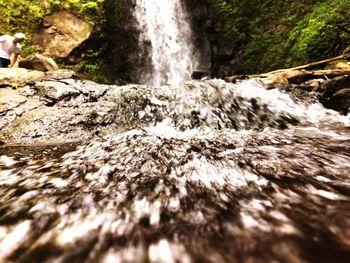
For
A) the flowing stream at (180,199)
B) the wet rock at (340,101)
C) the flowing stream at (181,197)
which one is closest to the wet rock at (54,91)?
the flowing stream at (181,197)

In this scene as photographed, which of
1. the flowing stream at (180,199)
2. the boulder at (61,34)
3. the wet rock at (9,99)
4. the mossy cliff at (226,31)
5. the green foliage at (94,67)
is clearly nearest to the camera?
the flowing stream at (180,199)

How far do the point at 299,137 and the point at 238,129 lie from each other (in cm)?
114

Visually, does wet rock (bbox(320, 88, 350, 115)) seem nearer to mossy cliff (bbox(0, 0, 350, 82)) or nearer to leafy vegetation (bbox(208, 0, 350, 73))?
leafy vegetation (bbox(208, 0, 350, 73))

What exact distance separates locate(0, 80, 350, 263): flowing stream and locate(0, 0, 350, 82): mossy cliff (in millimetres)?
5259

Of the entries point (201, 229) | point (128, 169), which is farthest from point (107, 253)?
point (128, 169)

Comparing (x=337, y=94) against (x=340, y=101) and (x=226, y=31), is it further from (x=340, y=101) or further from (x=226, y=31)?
(x=226, y=31)

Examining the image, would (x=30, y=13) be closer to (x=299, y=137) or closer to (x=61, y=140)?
(x=61, y=140)

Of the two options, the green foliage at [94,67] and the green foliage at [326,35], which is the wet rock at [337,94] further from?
the green foliage at [94,67]

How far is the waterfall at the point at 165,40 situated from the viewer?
42.3ft

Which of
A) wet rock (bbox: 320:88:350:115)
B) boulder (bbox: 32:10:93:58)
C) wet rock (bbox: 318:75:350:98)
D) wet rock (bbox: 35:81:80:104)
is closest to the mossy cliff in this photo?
boulder (bbox: 32:10:93:58)

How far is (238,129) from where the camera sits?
473 centimetres

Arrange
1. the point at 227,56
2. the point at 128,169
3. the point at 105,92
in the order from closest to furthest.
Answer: the point at 128,169, the point at 105,92, the point at 227,56

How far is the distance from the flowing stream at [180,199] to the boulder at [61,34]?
24.5 ft

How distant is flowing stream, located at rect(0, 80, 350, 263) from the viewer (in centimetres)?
138
